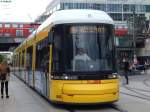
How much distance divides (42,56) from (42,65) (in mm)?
398

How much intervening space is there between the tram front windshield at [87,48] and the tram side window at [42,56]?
161 centimetres

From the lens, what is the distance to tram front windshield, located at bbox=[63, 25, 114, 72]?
16.1m

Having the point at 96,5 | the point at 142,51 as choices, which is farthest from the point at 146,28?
the point at 96,5

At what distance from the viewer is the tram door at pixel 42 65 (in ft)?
58.9

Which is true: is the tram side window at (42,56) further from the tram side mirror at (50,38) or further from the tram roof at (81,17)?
the tram roof at (81,17)

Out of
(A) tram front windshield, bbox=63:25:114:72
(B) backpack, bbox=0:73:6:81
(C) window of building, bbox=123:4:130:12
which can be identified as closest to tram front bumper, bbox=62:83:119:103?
(A) tram front windshield, bbox=63:25:114:72

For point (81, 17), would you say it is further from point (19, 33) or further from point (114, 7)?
point (114, 7)

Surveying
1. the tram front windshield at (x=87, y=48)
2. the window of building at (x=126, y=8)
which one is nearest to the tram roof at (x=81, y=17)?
the tram front windshield at (x=87, y=48)

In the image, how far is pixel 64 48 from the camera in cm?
1641

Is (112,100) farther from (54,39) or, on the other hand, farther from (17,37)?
(17,37)

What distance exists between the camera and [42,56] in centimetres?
1959

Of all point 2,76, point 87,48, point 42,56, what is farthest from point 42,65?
point 87,48

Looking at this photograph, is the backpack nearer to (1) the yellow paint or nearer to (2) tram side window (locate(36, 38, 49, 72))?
(2) tram side window (locate(36, 38, 49, 72))

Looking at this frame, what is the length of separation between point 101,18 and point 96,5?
347 ft
